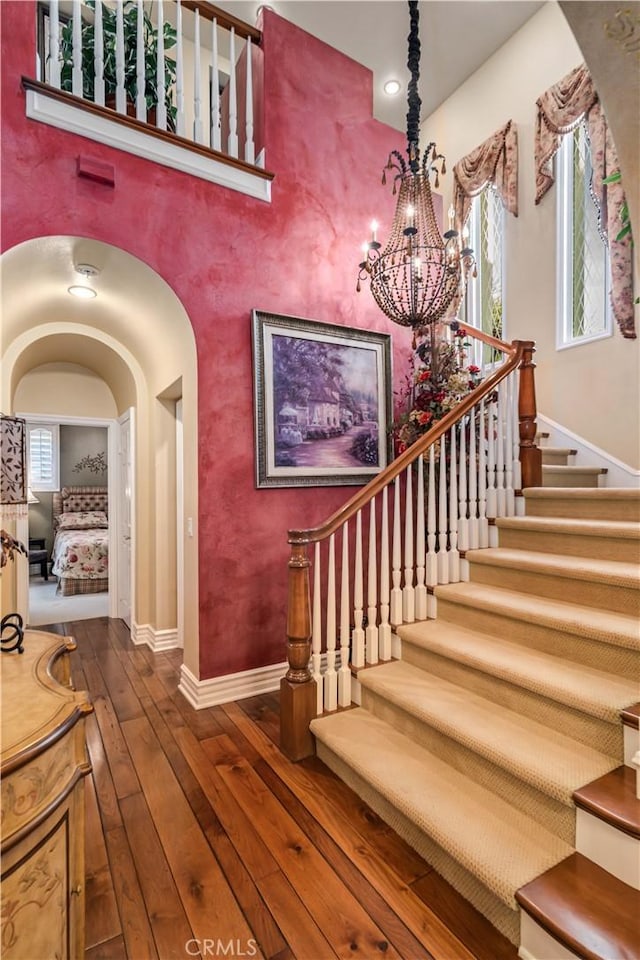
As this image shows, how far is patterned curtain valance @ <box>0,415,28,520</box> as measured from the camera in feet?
4.99

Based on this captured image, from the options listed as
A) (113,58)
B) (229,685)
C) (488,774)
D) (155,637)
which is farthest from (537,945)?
(113,58)

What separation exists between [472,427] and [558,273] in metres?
2.33

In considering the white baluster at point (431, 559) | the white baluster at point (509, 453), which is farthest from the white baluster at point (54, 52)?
the white baluster at point (509, 453)

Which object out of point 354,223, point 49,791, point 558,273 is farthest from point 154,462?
point 558,273

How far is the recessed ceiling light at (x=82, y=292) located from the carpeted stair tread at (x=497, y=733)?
10.0ft

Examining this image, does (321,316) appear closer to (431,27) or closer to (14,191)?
(14,191)

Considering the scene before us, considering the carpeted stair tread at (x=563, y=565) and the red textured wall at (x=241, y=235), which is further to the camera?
the red textured wall at (x=241, y=235)

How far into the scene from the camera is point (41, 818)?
0.98 m

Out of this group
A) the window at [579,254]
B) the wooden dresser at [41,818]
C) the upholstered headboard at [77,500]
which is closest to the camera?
the wooden dresser at [41,818]

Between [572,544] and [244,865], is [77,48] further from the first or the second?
[244,865]

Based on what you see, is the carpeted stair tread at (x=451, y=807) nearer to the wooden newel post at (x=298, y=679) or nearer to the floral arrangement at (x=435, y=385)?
the wooden newel post at (x=298, y=679)

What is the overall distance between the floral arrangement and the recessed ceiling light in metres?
2.40

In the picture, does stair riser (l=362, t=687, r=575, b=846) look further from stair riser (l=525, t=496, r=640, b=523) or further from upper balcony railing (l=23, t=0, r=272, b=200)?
upper balcony railing (l=23, t=0, r=272, b=200)

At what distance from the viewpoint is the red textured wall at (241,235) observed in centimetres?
241
